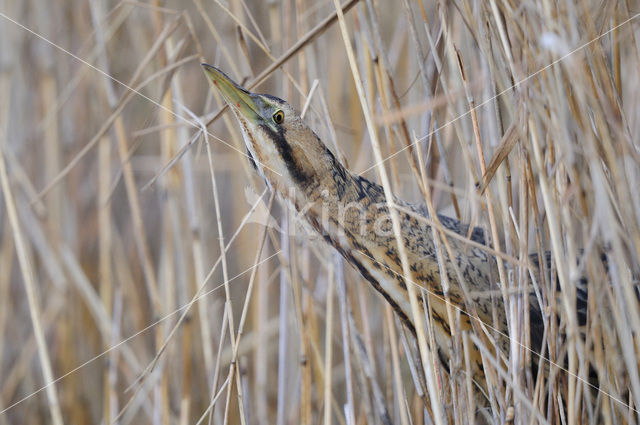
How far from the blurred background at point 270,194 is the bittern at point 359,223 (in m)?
0.06

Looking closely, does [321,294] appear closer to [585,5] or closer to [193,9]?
[193,9]

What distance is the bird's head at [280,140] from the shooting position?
2.47 feet

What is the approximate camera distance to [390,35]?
1628mm

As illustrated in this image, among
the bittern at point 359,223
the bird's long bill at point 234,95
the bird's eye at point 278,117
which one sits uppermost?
the bird's long bill at point 234,95

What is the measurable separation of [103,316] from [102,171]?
35cm

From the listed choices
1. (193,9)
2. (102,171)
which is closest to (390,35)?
(193,9)

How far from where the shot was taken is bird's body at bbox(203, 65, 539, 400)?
76cm

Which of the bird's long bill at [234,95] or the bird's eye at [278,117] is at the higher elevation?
the bird's long bill at [234,95]

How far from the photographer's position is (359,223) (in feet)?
2.69

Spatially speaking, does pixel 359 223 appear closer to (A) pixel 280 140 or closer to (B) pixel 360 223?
(B) pixel 360 223

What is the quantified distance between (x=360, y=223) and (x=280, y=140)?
0.54 feet

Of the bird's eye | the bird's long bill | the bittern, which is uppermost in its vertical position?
the bird's long bill

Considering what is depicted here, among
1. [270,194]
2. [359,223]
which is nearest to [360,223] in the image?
[359,223]

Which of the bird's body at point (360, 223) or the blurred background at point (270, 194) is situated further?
the bird's body at point (360, 223)
